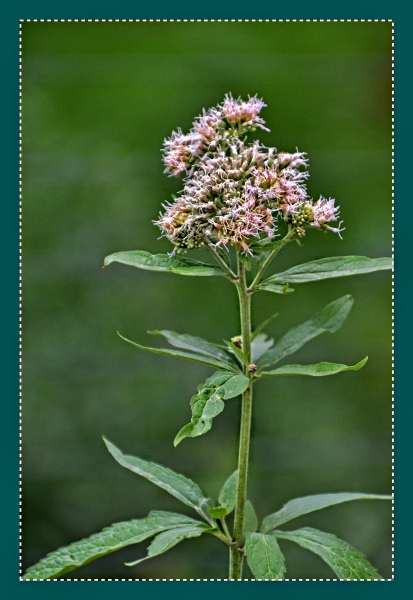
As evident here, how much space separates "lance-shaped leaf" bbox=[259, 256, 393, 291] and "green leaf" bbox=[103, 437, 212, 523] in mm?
547

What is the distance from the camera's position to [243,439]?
5.09ft

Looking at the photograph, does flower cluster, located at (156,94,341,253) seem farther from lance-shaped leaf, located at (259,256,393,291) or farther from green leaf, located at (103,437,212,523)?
green leaf, located at (103,437,212,523)

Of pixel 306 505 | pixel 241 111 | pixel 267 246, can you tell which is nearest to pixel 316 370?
pixel 267 246

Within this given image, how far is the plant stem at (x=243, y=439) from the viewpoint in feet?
5.05

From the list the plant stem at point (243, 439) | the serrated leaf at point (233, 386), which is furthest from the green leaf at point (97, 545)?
the serrated leaf at point (233, 386)

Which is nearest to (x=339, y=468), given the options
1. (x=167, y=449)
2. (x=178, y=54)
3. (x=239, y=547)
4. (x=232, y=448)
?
(x=232, y=448)

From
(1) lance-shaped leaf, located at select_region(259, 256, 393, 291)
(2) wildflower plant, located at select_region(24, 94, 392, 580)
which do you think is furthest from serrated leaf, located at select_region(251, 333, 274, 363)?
(1) lance-shaped leaf, located at select_region(259, 256, 393, 291)

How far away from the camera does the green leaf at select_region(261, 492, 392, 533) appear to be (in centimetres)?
159

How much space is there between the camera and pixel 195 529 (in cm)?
151

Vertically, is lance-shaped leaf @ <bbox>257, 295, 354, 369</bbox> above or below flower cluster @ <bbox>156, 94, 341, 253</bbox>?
below

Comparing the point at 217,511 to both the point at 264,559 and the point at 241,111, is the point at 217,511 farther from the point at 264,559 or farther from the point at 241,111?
the point at 241,111

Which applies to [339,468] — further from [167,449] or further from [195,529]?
[195,529]

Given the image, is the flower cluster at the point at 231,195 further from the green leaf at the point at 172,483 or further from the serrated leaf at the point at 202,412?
the green leaf at the point at 172,483

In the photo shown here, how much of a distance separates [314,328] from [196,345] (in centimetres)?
32
